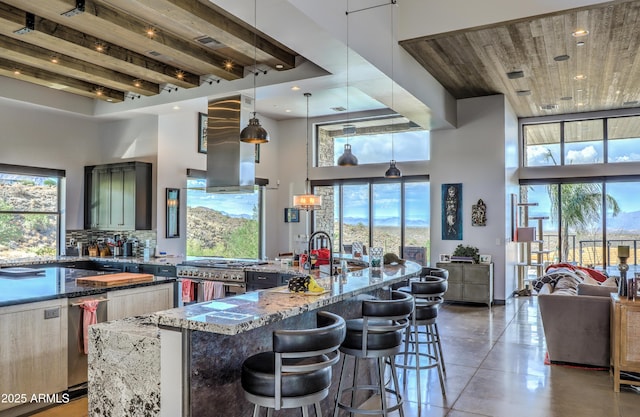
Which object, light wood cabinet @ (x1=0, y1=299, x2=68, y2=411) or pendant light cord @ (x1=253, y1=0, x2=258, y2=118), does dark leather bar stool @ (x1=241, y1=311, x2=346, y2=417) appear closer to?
light wood cabinet @ (x1=0, y1=299, x2=68, y2=411)

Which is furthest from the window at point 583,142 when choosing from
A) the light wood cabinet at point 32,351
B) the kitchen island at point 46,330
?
the light wood cabinet at point 32,351

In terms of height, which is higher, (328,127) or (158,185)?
(328,127)

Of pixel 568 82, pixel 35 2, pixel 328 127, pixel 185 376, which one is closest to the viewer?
pixel 185 376

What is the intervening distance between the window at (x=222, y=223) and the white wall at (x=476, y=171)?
390cm

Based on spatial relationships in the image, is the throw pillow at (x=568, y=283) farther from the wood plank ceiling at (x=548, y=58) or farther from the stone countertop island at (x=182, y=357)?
the stone countertop island at (x=182, y=357)

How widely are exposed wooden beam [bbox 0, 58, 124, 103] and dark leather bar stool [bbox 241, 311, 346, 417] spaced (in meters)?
6.04

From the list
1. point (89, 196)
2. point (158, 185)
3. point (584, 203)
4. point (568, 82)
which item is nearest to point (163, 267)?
point (158, 185)

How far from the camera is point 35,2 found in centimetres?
433

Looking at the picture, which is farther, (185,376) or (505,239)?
(505,239)

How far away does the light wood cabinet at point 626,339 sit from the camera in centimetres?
416

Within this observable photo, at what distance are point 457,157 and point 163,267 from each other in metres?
6.05

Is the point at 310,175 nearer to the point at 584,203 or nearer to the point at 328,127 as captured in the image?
the point at 328,127

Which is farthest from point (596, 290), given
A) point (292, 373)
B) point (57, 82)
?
point (57, 82)

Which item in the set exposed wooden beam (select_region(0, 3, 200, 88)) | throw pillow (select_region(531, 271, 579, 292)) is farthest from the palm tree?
exposed wooden beam (select_region(0, 3, 200, 88))
